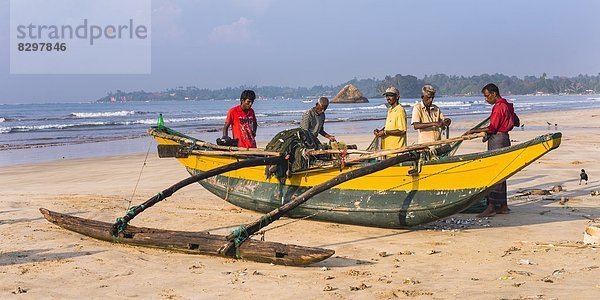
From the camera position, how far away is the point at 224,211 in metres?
9.51

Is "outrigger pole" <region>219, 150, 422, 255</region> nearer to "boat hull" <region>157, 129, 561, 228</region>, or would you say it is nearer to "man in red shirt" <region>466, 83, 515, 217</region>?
"boat hull" <region>157, 129, 561, 228</region>

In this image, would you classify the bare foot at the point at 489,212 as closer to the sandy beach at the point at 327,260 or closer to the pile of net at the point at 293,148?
the sandy beach at the point at 327,260

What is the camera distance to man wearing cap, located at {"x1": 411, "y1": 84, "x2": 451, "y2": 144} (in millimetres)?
8445

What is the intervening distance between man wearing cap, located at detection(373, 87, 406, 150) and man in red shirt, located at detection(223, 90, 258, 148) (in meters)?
2.00

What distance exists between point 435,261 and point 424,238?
1034mm

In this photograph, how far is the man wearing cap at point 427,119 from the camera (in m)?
8.45

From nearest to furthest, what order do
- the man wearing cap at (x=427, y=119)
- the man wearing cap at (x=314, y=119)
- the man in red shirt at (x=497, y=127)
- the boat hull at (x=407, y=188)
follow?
the boat hull at (x=407, y=188) < the man in red shirt at (x=497, y=127) < the man wearing cap at (x=427, y=119) < the man wearing cap at (x=314, y=119)

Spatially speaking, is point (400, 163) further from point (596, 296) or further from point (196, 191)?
point (196, 191)

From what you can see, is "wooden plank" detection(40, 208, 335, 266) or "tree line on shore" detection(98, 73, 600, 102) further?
"tree line on shore" detection(98, 73, 600, 102)

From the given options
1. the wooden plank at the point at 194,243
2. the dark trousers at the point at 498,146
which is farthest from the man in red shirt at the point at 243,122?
the dark trousers at the point at 498,146

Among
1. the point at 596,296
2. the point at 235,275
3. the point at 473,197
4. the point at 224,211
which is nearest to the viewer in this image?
the point at 596,296

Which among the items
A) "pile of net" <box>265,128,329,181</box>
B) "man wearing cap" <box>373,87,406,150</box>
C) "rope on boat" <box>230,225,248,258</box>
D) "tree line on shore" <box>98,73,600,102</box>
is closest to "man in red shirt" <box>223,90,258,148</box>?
"pile of net" <box>265,128,329,181</box>

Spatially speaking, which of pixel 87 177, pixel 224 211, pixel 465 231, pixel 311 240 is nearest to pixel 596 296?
pixel 465 231

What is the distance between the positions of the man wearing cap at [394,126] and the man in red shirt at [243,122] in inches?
78.7
